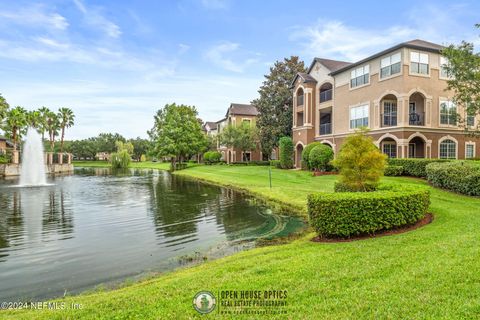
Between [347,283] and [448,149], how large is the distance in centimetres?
2561

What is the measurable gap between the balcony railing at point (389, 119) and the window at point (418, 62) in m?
3.65

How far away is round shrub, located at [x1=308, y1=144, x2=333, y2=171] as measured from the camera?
27078 millimetres

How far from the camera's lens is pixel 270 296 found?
459cm

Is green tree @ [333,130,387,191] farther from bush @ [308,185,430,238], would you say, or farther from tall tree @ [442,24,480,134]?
tall tree @ [442,24,480,134]

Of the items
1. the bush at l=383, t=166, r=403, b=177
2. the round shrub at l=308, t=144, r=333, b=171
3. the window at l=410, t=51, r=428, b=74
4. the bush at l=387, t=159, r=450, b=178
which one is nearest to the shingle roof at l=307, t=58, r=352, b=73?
the window at l=410, t=51, r=428, b=74

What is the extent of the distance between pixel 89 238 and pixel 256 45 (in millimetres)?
22527

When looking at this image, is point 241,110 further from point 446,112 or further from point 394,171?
point 394,171

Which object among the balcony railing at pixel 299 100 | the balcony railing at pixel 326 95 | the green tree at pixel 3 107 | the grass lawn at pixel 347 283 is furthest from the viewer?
the green tree at pixel 3 107

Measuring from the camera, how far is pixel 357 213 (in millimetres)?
8328

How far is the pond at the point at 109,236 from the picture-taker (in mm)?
7309

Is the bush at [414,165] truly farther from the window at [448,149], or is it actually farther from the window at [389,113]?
the window at [448,149]

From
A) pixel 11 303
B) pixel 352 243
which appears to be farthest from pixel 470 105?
pixel 11 303

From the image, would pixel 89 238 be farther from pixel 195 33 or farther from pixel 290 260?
pixel 195 33

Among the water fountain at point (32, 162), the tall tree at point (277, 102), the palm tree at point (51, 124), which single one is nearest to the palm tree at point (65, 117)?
the palm tree at point (51, 124)
